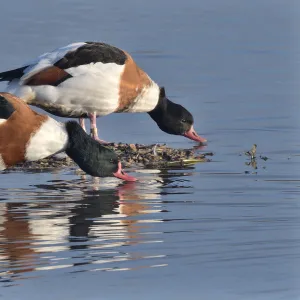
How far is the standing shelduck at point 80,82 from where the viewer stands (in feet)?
43.3

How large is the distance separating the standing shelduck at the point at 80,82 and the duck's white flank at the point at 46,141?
228 cm

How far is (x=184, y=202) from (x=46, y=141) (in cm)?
132

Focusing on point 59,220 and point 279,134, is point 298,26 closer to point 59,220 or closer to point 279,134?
point 279,134

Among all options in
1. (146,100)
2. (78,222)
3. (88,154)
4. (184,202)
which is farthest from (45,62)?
(78,222)

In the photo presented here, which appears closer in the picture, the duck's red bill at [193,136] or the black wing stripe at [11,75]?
the black wing stripe at [11,75]

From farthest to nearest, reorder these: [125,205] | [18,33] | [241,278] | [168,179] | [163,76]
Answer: [18,33]
[163,76]
[168,179]
[125,205]
[241,278]

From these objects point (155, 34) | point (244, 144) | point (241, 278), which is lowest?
point (241, 278)

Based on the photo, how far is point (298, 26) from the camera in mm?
20656

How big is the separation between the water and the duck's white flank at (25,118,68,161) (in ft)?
1.13

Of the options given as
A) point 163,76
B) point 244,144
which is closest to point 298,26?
point 163,76

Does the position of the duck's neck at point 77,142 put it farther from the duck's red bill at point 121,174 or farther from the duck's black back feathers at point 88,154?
the duck's red bill at point 121,174

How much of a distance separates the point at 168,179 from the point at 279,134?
8.35ft

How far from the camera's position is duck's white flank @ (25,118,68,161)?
35.1 ft

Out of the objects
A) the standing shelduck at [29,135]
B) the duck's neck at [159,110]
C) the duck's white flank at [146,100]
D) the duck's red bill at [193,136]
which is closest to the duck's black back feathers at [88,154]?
the standing shelduck at [29,135]
